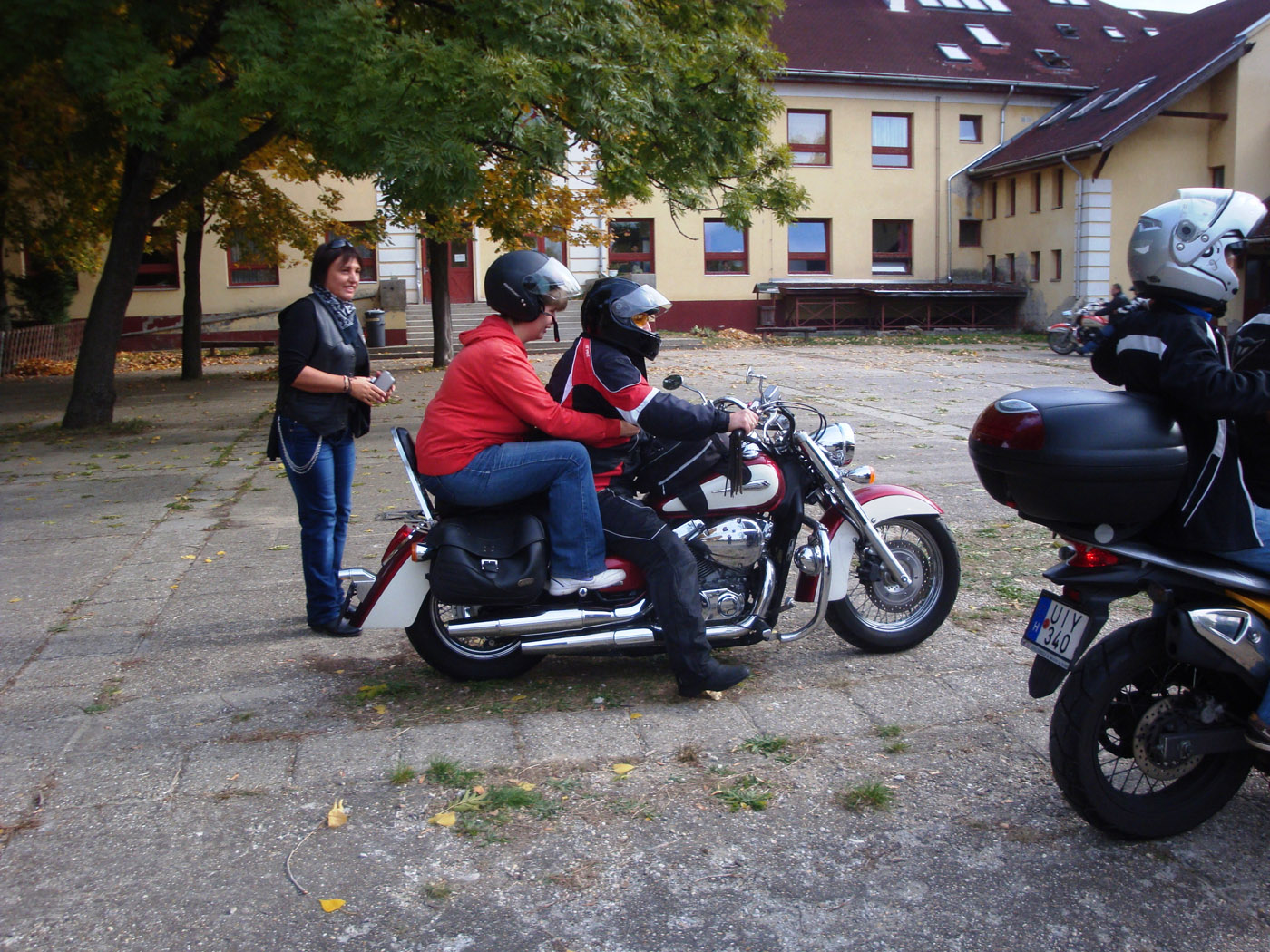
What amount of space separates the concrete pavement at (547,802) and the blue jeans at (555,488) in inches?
24.7

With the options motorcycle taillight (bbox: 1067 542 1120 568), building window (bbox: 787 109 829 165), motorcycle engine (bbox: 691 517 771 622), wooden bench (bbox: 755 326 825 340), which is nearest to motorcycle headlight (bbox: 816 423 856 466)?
motorcycle engine (bbox: 691 517 771 622)

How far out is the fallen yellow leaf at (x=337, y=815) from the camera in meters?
3.55

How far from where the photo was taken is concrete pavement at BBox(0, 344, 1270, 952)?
2982 millimetres

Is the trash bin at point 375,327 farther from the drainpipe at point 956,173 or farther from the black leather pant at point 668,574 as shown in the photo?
the black leather pant at point 668,574

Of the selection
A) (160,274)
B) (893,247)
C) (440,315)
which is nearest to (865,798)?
(440,315)

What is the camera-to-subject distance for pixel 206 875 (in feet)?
10.6

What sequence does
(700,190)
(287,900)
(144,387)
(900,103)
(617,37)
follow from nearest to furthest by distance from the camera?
(287,900), (617,37), (700,190), (144,387), (900,103)

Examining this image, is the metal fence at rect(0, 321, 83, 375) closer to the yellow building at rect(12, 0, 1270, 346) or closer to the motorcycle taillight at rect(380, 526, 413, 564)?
the yellow building at rect(12, 0, 1270, 346)

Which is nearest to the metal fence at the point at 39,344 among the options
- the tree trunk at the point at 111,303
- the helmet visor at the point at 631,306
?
the tree trunk at the point at 111,303

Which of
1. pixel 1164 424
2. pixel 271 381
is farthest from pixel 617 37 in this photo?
pixel 271 381

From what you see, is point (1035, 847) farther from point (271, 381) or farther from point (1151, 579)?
point (271, 381)

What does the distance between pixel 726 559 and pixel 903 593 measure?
0.94m

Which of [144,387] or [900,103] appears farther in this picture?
[900,103]

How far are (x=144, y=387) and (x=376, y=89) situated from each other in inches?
486
